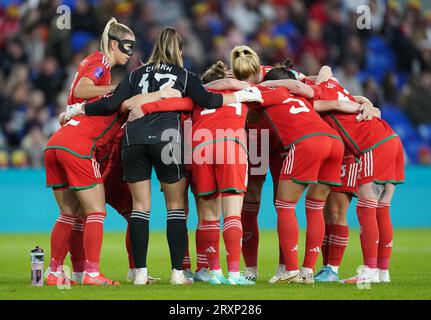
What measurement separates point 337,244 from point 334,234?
0.39ft

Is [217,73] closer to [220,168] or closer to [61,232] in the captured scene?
[220,168]

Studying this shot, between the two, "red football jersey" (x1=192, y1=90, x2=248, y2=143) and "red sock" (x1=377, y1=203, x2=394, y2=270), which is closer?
"red football jersey" (x1=192, y1=90, x2=248, y2=143)

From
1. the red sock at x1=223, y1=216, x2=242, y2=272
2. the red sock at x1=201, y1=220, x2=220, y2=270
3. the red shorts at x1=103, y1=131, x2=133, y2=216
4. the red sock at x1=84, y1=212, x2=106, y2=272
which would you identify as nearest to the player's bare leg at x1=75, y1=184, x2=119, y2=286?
the red sock at x1=84, y1=212, x2=106, y2=272

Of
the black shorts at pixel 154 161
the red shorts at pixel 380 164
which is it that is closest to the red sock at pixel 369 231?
the red shorts at pixel 380 164

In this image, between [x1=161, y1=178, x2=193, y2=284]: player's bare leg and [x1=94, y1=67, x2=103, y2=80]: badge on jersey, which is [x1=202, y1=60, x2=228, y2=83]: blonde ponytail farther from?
[x1=161, y1=178, x2=193, y2=284]: player's bare leg

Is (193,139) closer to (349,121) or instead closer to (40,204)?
(349,121)

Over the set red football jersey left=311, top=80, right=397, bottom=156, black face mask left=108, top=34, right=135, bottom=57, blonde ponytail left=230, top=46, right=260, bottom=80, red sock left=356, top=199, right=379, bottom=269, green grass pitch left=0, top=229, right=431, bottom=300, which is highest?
black face mask left=108, top=34, right=135, bottom=57

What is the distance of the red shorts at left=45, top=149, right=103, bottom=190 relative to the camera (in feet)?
29.5

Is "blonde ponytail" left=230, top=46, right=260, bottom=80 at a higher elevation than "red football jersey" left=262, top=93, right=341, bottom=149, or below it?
higher

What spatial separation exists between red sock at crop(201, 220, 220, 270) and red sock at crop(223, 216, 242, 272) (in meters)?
0.30

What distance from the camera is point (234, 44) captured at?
1917 centimetres

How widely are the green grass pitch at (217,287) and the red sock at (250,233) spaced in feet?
0.87

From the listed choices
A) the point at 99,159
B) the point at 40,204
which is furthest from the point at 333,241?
the point at 40,204

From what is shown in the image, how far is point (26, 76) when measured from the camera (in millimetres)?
18000
